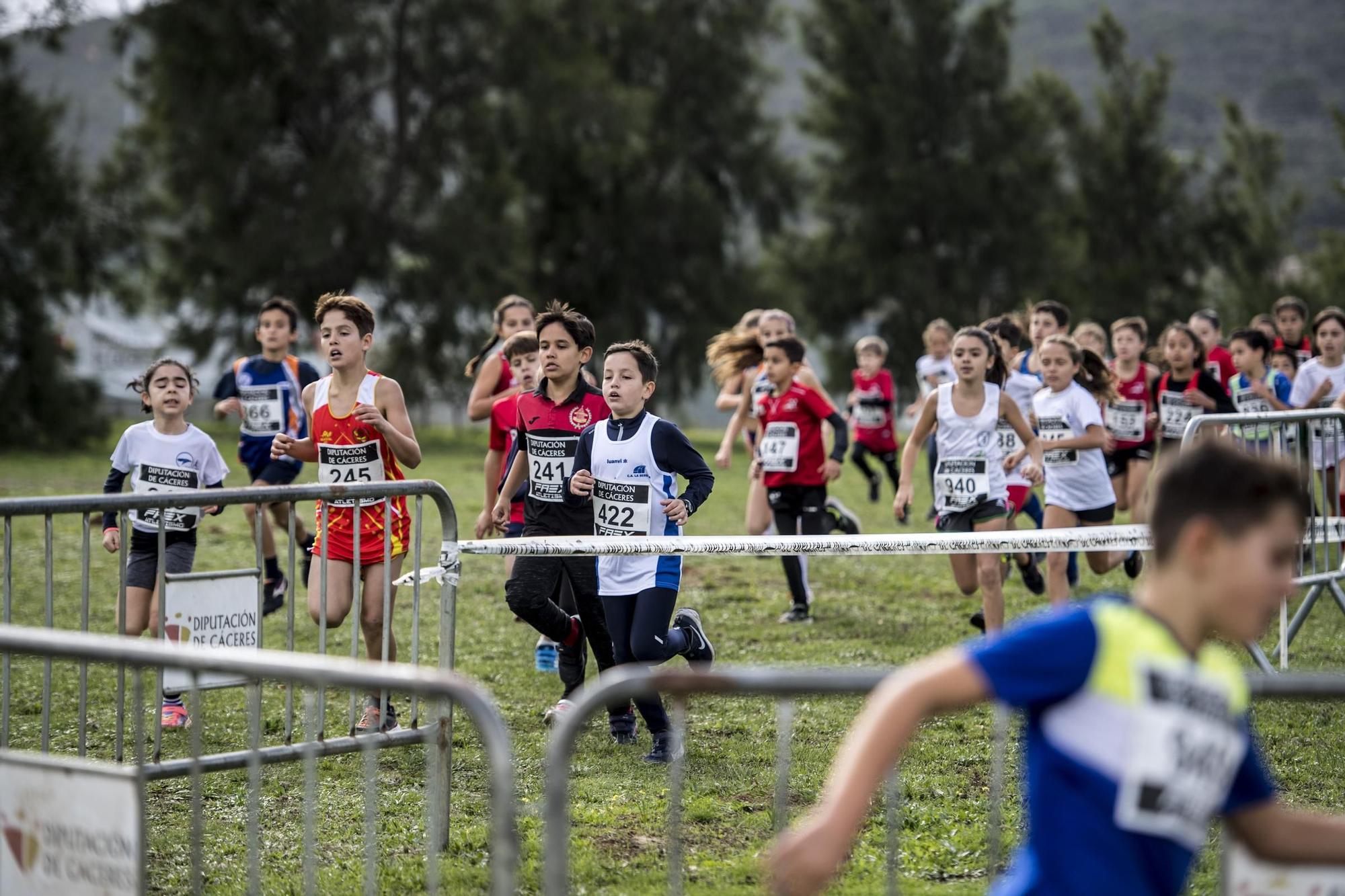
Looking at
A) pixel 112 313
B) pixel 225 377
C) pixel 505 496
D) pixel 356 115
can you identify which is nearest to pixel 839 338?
pixel 356 115

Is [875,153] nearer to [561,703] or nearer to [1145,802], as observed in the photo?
[561,703]

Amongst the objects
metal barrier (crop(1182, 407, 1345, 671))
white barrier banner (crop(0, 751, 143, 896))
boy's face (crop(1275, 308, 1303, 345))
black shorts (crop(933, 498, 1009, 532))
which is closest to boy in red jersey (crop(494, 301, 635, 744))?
black shorts (crop(933, 498, 1009, 532))

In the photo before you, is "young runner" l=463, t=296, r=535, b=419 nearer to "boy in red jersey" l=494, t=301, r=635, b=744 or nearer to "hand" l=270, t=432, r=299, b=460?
"boy in red jersey" l=494, t=301, r=635, b=744

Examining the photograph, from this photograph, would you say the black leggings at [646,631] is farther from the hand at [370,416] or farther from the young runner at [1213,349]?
the young runner at [1213,349]

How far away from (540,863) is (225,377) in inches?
269

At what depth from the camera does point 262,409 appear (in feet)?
36.6

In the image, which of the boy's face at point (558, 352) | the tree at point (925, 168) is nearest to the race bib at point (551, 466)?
the boy's face at point (558, 352)

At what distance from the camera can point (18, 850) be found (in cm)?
348

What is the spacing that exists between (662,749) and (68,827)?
12.3 feet

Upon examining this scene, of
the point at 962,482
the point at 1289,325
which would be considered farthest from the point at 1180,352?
the point at 962,482

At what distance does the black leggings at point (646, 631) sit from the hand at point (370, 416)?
1379mm

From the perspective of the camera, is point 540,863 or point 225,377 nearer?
point 540,863

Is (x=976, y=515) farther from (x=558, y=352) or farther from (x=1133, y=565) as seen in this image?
(x=1133, y=565)

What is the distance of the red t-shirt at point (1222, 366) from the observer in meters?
14.4
